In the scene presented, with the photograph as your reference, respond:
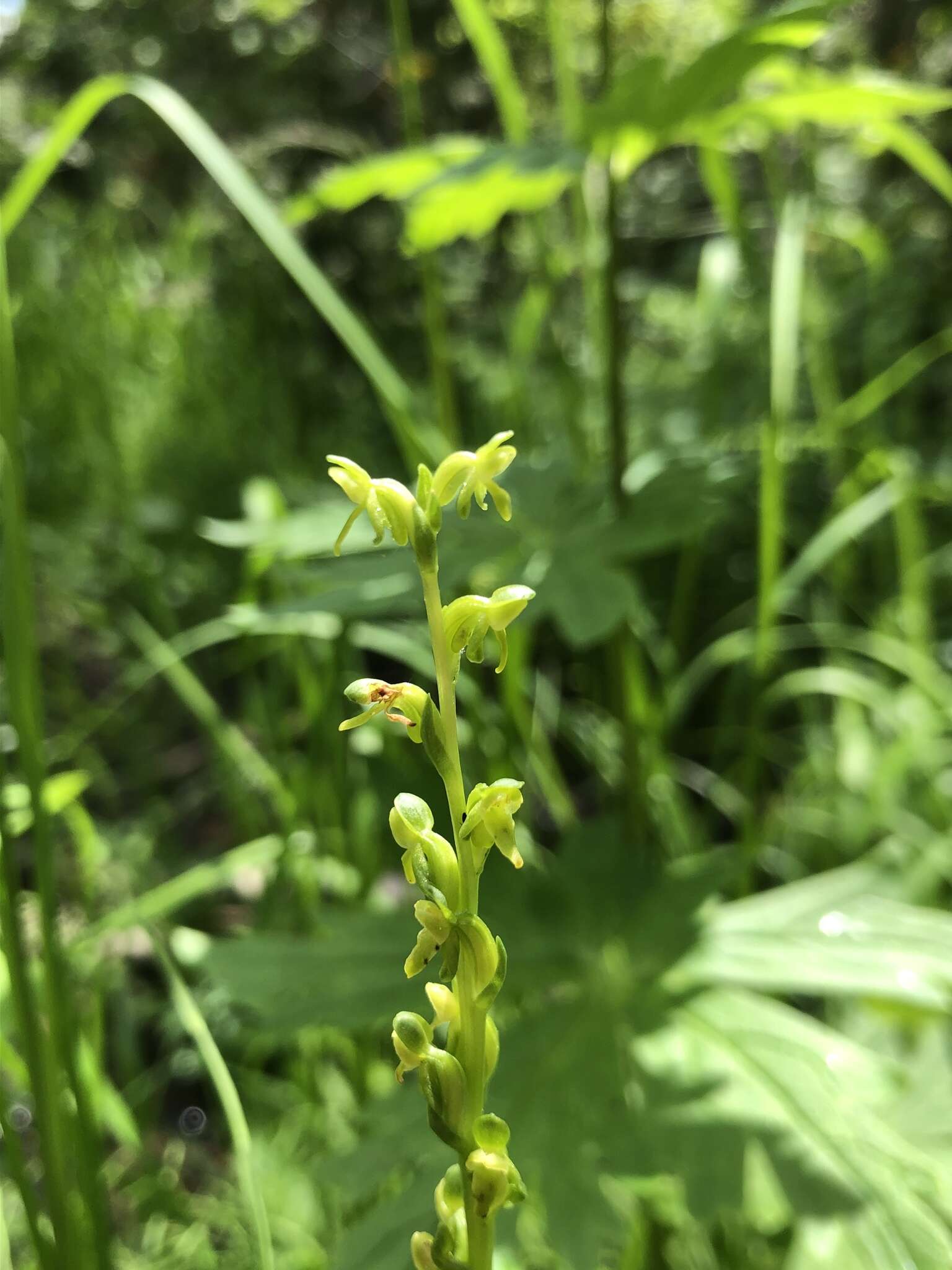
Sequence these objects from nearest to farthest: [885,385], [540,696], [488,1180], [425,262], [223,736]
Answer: [488,1180], [425,262], [223,736], [540,696], [885,385]

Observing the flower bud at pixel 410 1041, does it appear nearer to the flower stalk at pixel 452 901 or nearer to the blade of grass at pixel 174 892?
the flower stalk at pixel 452 901

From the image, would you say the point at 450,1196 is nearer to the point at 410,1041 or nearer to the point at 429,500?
the point at 410,1041

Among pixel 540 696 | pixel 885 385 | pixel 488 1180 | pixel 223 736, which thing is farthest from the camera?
pixel 885 385

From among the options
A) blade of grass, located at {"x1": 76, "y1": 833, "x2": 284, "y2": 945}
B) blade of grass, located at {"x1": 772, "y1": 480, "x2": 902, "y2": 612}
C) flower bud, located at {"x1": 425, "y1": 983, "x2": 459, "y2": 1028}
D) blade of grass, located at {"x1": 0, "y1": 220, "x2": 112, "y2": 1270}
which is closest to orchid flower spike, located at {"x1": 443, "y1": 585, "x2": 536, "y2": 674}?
flower bud, located at {"x1": 425, "y1": 983, "x2": 459, "y2": 1028}

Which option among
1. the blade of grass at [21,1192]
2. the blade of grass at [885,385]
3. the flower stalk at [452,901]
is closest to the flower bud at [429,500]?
the flower stalk at [452,901]

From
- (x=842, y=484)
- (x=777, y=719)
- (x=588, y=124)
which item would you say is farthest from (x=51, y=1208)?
(x=777, y=719)

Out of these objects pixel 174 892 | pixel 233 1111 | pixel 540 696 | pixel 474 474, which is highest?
pixel 474 474

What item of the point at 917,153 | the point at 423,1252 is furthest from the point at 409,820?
the point at 917,153
